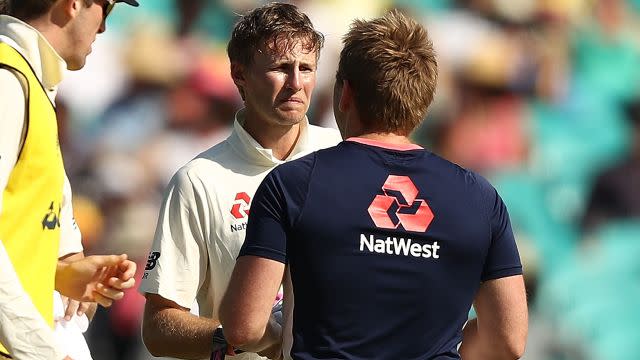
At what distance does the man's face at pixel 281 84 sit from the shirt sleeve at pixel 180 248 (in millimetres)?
335

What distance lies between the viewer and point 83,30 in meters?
3.17

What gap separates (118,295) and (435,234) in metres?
1.09

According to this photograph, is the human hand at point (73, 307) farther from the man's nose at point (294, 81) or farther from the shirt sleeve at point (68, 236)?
the man's nose at point (294, 81)

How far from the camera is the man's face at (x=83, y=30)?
3.16 m

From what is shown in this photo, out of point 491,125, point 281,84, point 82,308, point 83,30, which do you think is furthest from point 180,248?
point 491,125

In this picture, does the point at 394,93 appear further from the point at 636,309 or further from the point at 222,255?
the point at 636,309

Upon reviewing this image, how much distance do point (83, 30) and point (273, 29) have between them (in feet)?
2.67

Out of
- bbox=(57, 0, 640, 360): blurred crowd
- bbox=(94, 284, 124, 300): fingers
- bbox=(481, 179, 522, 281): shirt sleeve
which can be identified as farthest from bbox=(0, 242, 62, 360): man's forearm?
bbox=(57, 0, 640, 360): blurred crowd

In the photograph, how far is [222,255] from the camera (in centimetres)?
375

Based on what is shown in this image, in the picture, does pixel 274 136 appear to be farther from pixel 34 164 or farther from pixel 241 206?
pixel 34 164

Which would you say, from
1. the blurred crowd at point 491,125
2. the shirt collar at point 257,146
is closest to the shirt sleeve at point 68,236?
the shirt collar at point 257,146

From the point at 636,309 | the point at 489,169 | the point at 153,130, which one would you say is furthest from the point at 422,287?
the point at 636,309

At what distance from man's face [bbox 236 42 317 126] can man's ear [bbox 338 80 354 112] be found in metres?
0.97

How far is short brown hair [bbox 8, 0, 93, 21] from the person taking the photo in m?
3.12
